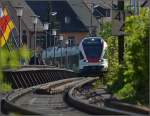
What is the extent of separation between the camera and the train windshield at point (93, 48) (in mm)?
47375

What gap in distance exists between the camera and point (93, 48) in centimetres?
4744

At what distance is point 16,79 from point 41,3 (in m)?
91.5

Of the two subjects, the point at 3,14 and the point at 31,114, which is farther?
the point at 3,14

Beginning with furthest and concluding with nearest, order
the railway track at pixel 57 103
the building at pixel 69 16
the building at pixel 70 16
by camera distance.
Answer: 1. the building at pixel 70 16
2. the building at pixel 69 16
3. the railway track at pixel 57 103

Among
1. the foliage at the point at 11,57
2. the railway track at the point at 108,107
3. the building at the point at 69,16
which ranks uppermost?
the building at the point at 69,16

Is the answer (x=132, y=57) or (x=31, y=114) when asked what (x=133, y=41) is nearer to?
(x=132, y=57)

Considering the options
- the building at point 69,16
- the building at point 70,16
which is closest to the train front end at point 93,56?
the building at point 69,16

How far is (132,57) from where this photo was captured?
19406 mm

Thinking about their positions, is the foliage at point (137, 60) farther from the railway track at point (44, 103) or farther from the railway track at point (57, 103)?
the railway track at point (44, 103)

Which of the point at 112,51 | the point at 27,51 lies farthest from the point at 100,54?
the point at 27,51

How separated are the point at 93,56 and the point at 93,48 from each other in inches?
28.0

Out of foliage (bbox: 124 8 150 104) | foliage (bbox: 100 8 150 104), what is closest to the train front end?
foliage (bbox: 100 8 150 104)

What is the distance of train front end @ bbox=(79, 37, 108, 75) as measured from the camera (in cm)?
4728

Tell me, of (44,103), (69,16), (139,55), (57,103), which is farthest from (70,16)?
(139,55)
